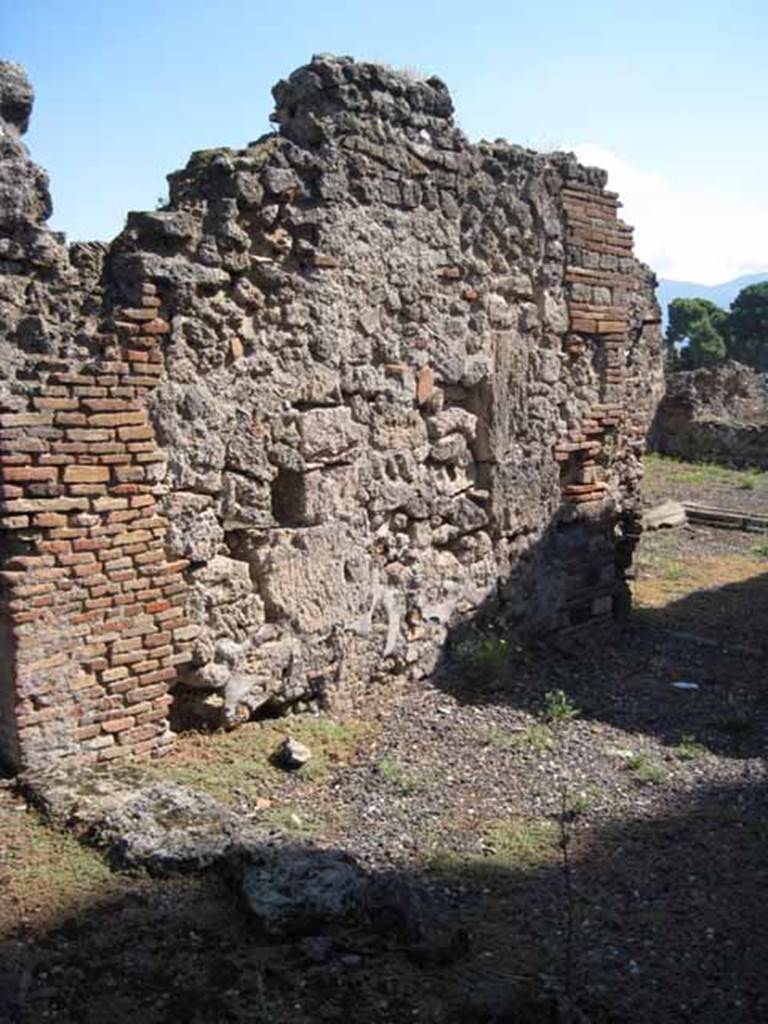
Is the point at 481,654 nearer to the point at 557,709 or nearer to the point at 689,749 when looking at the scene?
the point at 557,709


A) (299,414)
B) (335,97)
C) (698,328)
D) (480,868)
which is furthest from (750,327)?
(480,868)

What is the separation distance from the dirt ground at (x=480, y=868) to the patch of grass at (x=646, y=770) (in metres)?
0.01

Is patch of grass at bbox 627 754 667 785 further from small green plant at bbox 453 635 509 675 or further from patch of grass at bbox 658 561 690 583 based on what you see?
patch of grass at bbox 658 561 690 583

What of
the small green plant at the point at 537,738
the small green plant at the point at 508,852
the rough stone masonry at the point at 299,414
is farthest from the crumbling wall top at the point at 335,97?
the small green plant at the point at 508,852

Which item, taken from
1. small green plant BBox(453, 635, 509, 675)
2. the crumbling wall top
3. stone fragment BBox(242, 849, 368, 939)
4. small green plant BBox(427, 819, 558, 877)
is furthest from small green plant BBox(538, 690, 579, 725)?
the crumbling wall top

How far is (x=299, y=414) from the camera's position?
5379mm

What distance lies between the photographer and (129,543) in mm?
4695

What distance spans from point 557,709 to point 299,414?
7.75 ft

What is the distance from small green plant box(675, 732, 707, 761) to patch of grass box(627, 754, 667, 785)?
22 cm

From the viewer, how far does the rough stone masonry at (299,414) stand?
4.50 metres

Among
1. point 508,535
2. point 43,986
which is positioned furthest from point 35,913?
point 508,535

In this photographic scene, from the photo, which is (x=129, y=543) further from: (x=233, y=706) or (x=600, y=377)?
(x=600, y=377)

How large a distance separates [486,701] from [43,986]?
3521mm

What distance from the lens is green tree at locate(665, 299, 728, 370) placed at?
48062 mm
